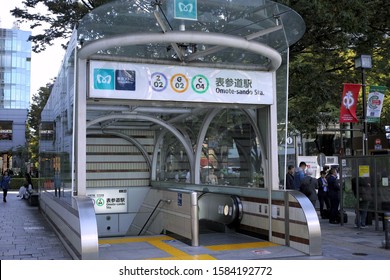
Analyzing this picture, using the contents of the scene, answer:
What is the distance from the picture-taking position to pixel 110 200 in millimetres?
13719

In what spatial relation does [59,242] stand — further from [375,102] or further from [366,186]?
[375,102]

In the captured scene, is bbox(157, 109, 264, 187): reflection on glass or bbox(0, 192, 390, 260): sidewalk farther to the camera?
bbox(157, 109, 264, 187): reflection on glass

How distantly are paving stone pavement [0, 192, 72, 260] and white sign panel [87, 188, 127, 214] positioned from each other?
1626 mm

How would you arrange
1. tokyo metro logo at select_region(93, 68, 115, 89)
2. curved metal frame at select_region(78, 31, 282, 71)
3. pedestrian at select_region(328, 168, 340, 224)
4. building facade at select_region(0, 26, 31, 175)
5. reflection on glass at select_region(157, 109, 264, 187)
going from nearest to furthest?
1. curved metal frame at select_region(78, 31, 282, 71)
2. tokyo metro logo at select_region(93, 68, 115, 89)
3. reflection on glass at select_region(157, 109, 264, 187)
4. pedestrian at select_region(328, 168, 340, 224)
5. building facade at select_region(0, 26, 31, 175)

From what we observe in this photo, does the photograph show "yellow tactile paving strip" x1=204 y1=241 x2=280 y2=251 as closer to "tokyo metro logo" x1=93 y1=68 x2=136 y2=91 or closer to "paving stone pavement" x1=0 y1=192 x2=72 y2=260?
"paving stone pavement" x1=0 y1=192 x2=72 y2=260

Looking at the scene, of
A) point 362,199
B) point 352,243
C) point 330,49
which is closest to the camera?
point 352,243

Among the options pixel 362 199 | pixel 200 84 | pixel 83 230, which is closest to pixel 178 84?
pixel 200 84

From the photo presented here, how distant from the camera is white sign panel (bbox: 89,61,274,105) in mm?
7301

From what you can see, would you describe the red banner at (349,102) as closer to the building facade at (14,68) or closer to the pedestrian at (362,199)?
the pedestrian at (362,199)

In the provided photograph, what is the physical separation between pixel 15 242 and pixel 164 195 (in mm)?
3245

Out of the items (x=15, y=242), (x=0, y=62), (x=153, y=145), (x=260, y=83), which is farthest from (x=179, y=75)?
(x=0, y=62)

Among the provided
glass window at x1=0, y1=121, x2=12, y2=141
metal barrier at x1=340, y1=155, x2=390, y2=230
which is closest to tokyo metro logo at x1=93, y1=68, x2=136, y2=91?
metal barrier at x1=340, y1=155, x2=390, y2=230

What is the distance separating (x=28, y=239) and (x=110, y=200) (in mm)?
4247

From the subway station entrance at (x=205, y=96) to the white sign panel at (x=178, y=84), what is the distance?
2 cm
